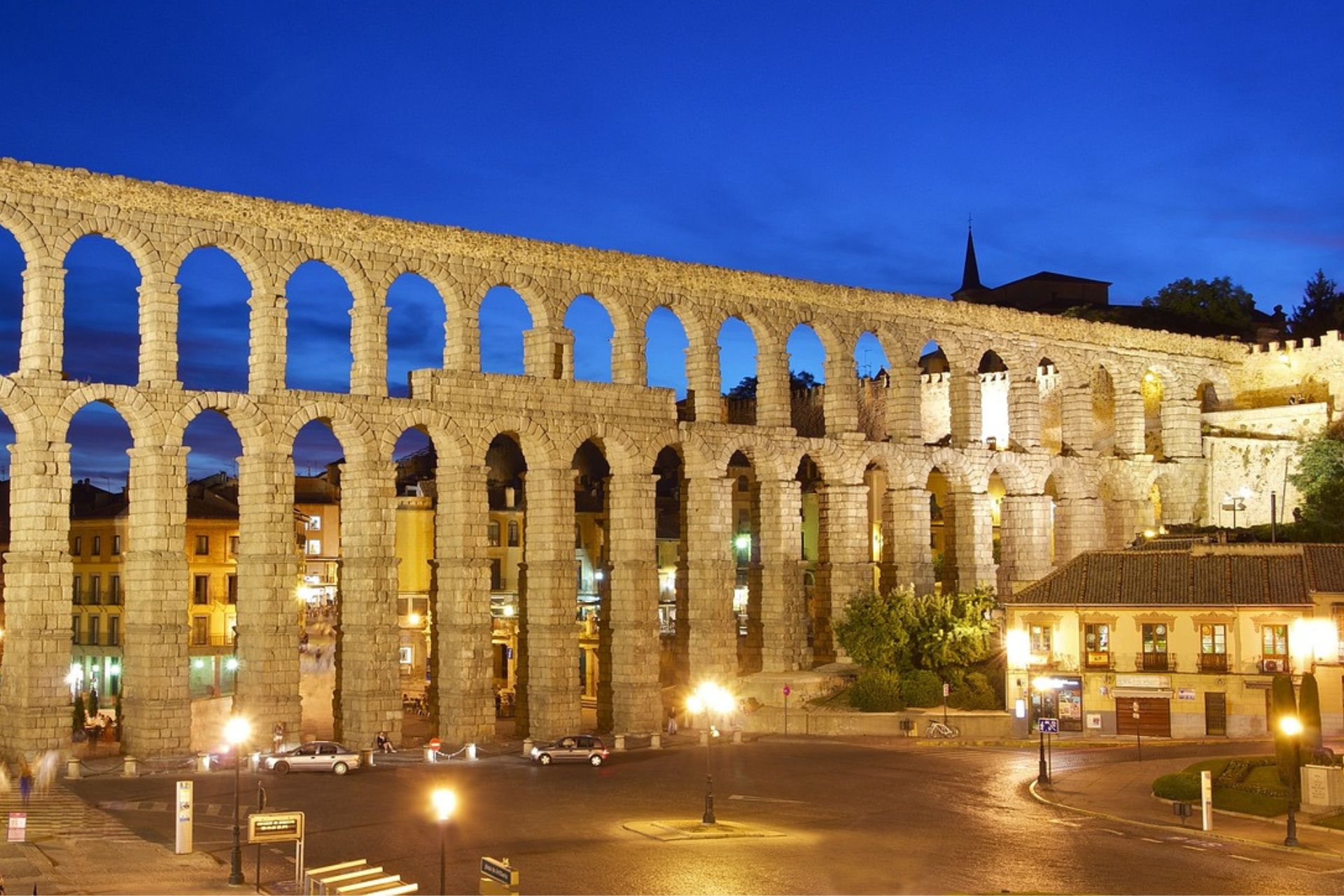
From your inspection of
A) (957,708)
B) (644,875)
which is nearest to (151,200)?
(644,875)

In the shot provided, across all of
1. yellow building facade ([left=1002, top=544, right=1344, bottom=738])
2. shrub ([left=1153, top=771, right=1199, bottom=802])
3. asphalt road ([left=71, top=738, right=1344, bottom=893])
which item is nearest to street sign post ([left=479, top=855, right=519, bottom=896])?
asphalt road ([left=71, top=738, right=1344, bottom=893])

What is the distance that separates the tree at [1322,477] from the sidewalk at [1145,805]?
99.4 feet

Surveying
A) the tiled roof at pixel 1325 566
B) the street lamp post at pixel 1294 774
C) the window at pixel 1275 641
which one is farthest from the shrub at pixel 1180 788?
the tiled roof at pixel 1325 566

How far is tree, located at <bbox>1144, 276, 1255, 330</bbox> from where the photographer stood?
117000mm

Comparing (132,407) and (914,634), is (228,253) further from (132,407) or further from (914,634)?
(914,634)

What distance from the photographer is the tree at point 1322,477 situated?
76875 millimetres

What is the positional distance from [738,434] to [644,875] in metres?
35.7

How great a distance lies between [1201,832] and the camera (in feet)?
129

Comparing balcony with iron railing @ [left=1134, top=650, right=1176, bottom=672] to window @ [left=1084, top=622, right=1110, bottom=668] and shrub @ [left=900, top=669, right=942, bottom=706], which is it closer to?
window @ [left=1084, top=622, right=1110, bottom=668]

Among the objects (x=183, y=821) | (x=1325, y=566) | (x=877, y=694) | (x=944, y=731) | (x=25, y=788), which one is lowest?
(x=944, y=731)

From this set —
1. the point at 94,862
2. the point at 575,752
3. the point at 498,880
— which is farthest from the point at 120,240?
the point at 498,880

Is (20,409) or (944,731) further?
(944,731)

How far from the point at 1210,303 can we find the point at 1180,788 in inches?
3318

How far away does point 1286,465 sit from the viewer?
85938mm
